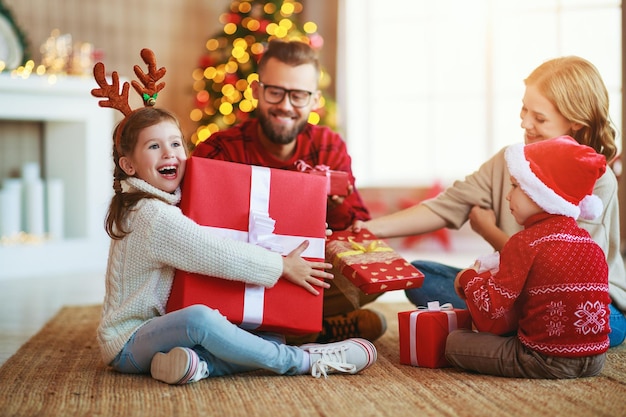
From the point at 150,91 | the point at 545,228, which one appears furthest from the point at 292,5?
the point at 545,228

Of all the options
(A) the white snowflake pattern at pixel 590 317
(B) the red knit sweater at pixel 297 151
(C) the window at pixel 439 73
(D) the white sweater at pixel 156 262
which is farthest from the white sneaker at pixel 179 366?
(C) the window at pixel 439 73

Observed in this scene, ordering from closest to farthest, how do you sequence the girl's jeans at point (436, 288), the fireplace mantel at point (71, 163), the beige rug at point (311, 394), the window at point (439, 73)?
1. the beige rug at point (311, 394)
2. the girl's jeans at point (436, 288)
3. the fireplace mantel at point (71, 163)
4. the window at point (439, 73)

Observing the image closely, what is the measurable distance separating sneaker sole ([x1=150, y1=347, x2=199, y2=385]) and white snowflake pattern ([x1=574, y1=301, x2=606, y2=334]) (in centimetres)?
89

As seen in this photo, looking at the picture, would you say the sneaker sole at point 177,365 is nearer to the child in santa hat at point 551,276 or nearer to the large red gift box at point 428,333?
the large red gift box at point 428,333

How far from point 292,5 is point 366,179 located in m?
1.43

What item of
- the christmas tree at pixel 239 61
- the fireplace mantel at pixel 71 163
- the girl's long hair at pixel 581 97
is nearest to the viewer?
the girl's long hair at pixel 581 97

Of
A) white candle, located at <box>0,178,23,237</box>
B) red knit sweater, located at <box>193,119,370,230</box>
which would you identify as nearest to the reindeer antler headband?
red knit sweater, located at <box>193,119,370,230</box>

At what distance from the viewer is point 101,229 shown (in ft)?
15.4

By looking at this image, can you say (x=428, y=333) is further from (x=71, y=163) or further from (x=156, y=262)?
(x=71, y=163)

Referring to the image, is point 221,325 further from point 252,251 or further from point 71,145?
point 71,145

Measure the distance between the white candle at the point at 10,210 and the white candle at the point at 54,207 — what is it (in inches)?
6.7

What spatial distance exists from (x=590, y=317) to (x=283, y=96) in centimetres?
119

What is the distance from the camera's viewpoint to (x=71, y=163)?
4.68 meters

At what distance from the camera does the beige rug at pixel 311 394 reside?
1.62m
